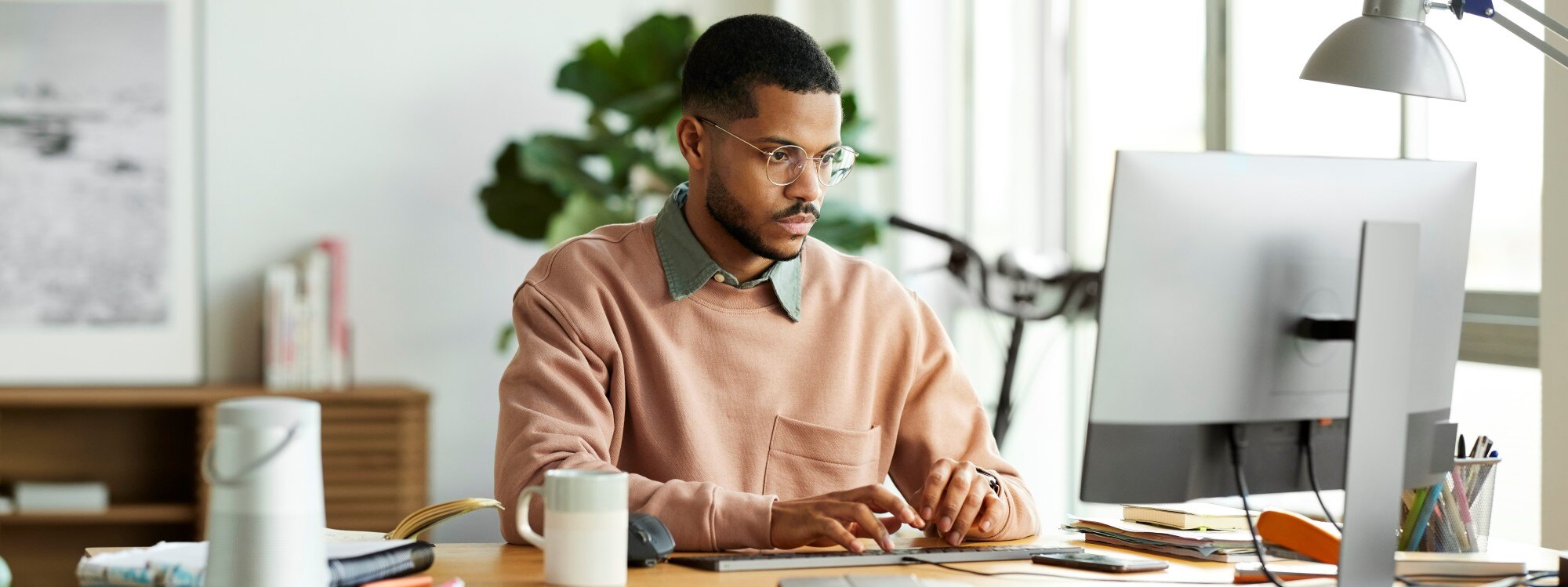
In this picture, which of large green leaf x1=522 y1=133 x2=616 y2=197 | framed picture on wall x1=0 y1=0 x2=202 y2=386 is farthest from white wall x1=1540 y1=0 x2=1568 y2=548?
framed picture on wall x1=0 y1=0 x2=202 y2=386

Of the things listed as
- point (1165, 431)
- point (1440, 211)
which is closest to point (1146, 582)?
point (1165, 431)

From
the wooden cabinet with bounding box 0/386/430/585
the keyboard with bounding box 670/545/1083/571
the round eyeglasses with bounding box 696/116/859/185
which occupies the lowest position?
the wooden cabinet with bounding box 0/386/430/585

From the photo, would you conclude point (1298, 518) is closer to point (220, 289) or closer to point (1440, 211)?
point (1440, 211)

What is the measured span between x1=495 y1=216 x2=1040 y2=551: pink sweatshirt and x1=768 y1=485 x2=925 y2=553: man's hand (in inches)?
7.5

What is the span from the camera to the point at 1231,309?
4.23 feet

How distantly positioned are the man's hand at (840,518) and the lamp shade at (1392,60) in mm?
650

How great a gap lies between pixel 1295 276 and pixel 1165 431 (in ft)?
0.66

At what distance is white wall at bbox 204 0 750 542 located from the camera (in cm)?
410

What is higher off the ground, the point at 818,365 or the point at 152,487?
the point at 818,365

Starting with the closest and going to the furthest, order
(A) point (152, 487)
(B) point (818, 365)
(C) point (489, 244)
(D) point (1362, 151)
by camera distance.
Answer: (B) point (818, 365) < (D) point (1362, 151) < (A) point (152, 487) < (C) point (489, 244)

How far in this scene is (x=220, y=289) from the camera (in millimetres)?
A: 4094

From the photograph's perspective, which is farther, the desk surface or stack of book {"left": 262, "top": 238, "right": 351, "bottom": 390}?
stack of book {"left": 262, "top": 238, "right": 351, "bottom": 390}

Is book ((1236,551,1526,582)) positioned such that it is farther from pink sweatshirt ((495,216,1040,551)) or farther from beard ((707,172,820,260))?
beard ((707,172,820,260))

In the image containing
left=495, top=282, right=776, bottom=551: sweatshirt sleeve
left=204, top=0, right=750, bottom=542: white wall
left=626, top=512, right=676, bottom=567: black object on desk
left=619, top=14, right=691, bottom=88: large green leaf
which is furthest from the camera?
left=204, top=0, right=750, bottom=542: white wall
